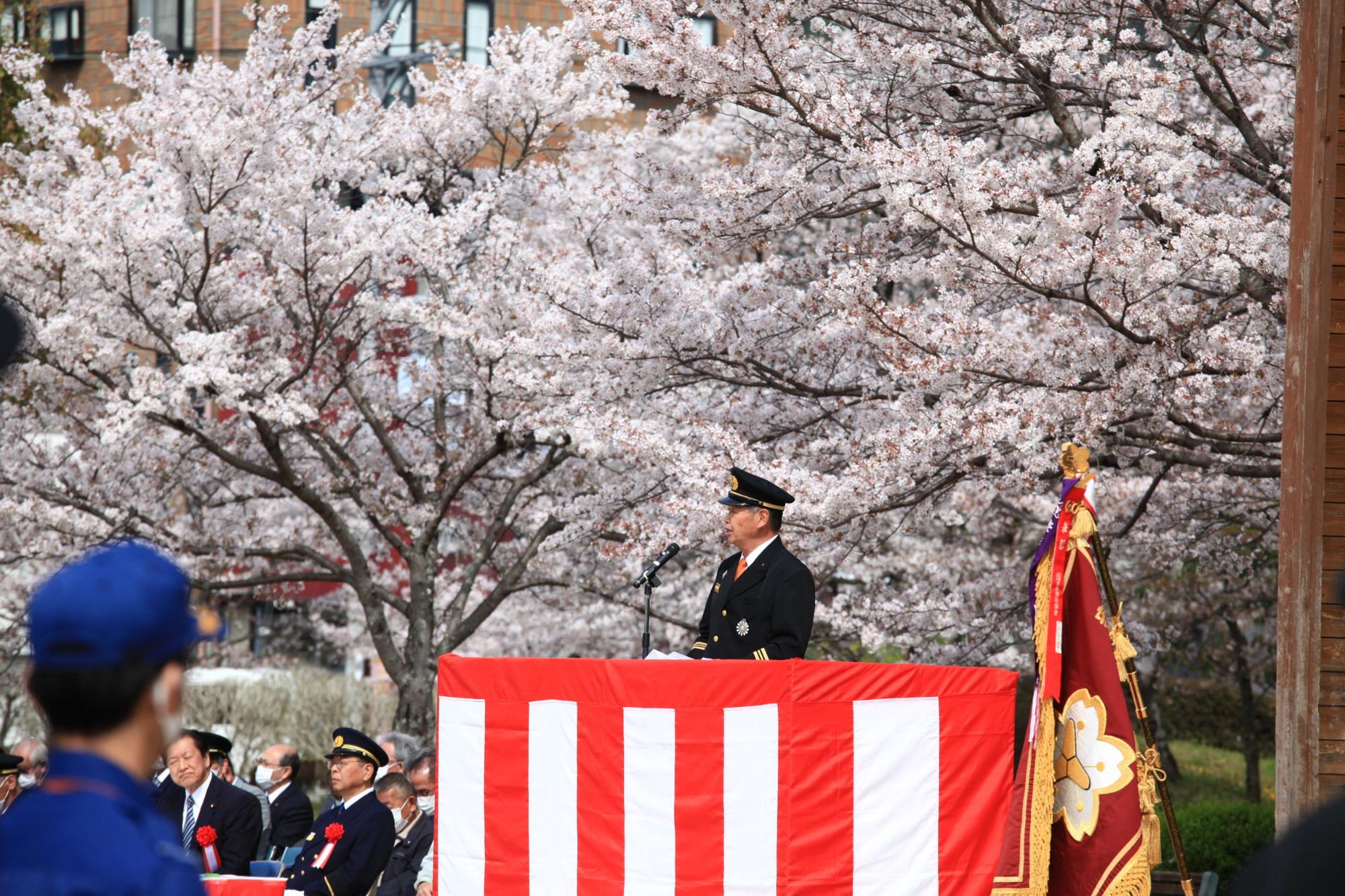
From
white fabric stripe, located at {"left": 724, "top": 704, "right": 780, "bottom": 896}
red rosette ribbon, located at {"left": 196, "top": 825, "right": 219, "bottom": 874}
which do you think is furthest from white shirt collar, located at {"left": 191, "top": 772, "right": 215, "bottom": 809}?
white fabric stripe, located at {"left": 724, "top": 704, "right": 780, "bottom": 896}

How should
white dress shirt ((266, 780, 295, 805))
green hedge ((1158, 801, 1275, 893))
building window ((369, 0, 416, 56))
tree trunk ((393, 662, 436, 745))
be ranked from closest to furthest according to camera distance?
white dress shirt ((266, 780, 295, 805)) < green hedge ((1158, 801, 1275, 893)) < tree trunk ((393, 662, 436, 745)) < building window ((369, 0, 416, 56))

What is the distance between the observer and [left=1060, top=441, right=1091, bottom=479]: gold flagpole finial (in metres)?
5.14

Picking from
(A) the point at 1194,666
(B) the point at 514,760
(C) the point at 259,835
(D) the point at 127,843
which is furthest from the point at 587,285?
(A) the point at 1194,666

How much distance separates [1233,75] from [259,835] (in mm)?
7370

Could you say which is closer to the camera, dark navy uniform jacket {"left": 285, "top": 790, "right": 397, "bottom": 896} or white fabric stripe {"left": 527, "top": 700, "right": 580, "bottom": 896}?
white fabric stripe {"left": 527, "top": 700, "right": 580, "bottom": 896}

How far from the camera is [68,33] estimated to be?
83.4 ft

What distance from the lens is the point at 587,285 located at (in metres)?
9.48

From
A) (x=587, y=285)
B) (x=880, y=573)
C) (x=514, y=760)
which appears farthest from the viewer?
(x=880, y=573)

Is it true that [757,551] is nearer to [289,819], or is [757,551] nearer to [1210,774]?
[289,819]

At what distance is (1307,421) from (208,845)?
578cm

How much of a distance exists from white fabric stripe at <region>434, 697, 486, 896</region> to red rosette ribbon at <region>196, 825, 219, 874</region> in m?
2.86

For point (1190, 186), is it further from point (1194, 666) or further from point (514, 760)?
point (1194, 666)

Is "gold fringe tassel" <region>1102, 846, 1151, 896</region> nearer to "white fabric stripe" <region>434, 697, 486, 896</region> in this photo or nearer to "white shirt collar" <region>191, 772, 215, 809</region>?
"white fabric stripe" <region>434, 697, 486, 896</region>

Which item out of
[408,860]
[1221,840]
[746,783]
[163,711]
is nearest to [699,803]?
[746,783]
